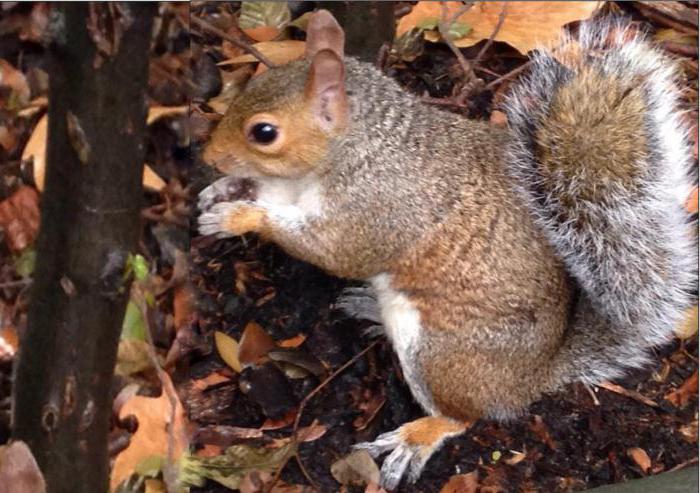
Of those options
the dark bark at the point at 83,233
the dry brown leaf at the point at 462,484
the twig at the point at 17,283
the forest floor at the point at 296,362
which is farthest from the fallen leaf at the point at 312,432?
the twig at the point at 17,283

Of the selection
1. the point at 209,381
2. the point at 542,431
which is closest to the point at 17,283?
the point at 209,381

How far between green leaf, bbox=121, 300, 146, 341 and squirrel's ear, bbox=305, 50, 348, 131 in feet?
0.99

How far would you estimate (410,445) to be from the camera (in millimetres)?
947

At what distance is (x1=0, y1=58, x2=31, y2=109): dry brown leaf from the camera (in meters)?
0.58

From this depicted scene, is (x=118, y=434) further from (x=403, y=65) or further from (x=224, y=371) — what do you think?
(x=403, y=65)

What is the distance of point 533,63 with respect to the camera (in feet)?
2.99

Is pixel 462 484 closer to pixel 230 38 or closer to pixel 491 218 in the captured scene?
pixel 491 218

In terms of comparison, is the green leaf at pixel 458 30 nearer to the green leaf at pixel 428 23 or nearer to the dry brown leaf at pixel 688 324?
the green leaf at pixel 428 23

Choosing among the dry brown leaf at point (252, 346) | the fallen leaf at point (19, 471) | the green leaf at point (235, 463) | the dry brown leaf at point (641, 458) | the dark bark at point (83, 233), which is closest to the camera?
the dark bark at point (83, 233)

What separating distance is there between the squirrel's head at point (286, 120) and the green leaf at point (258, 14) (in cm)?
4

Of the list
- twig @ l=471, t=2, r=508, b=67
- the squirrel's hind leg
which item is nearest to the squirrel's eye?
twig @ l=471, t=2, r=508, b=67

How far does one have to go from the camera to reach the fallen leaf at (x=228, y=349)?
0.86 metres

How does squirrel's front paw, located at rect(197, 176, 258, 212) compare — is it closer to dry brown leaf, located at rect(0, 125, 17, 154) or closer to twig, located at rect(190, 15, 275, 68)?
twig, located at rect(190, 15, 275, 68)

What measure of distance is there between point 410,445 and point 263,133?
13.7 inches
